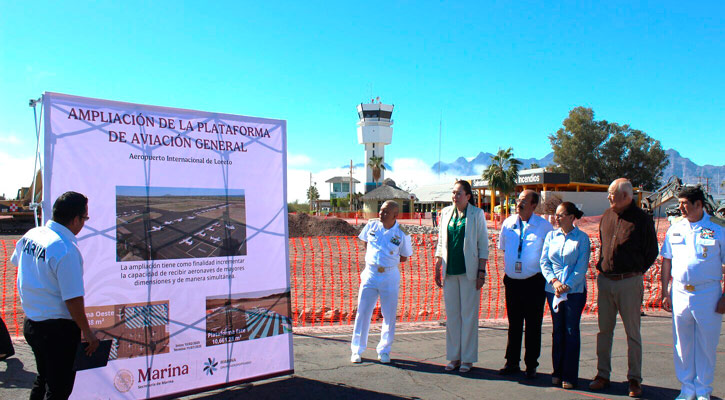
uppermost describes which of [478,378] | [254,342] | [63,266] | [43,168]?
[43,168]

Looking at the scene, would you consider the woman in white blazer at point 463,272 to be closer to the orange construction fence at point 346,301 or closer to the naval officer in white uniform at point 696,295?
the naval officer in white uniform at point 696,295

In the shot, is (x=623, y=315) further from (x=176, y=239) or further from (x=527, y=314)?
(x=176, y=239)

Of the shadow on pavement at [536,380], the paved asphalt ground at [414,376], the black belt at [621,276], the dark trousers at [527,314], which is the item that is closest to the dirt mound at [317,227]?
the paved asphalt ground at [414,376]

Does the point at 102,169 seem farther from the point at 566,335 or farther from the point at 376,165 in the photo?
the point at 376,165

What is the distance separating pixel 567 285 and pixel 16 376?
16.9ft

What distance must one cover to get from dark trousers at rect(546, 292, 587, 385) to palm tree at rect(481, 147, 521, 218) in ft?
133

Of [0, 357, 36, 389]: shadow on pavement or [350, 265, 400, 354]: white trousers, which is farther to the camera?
[350, 265, 400, 354]: white trousers

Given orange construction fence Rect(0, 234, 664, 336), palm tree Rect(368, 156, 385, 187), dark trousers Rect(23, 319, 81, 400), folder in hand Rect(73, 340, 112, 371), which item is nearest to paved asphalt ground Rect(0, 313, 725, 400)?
Result: folder in hand Rect(73, 340, 112, 371)

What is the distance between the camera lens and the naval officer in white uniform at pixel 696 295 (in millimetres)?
3963

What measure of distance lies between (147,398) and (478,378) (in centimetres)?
300

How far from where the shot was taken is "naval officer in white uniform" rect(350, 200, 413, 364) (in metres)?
5.19

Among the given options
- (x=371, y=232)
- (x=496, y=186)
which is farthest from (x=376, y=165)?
(x=371, y=232)

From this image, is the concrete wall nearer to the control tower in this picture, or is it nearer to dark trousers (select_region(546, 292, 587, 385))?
dark trousers (select_region(546, 292, 587, 385))

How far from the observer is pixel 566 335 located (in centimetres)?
446
